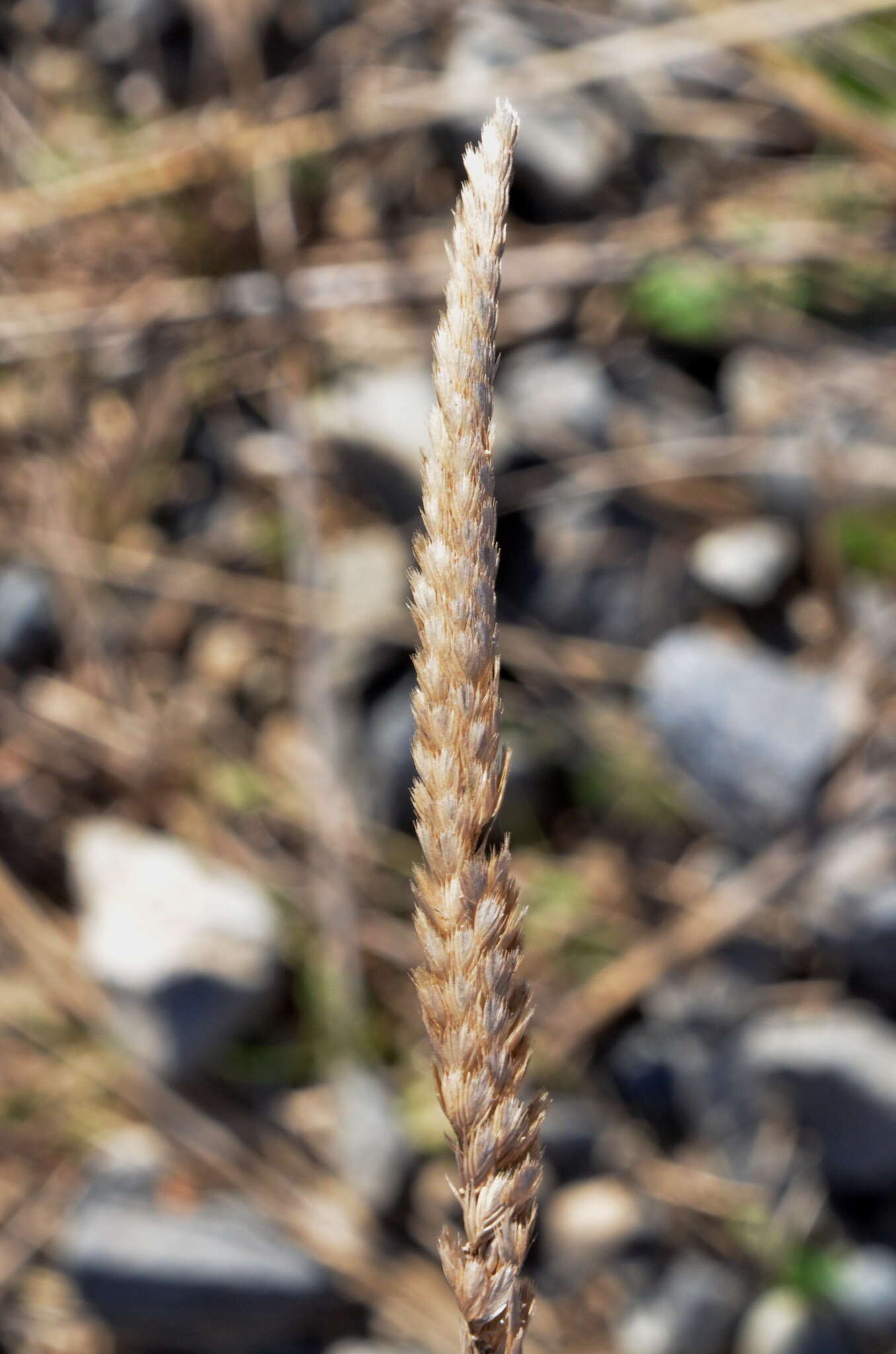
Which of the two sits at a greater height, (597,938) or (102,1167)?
(597,938)

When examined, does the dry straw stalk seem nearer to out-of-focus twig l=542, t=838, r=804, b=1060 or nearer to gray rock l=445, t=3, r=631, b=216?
out-of-focus twig l=542, t=838, r=804, b=1060

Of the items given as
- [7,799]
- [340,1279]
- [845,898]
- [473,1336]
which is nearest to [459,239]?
[473,1336]

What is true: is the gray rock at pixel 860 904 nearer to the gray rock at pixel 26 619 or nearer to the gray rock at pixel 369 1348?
the gray rock at pixel 369 1348

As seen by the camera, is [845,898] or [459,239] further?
[845,898]

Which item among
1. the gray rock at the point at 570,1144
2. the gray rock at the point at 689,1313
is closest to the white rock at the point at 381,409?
the gray rock at the point at 570,1144

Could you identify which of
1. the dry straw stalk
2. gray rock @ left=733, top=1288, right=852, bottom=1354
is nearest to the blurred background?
gray rock @ left=733, top=1288, right=852, bottom=1354

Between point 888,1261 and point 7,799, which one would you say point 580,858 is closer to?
point 888,1261
